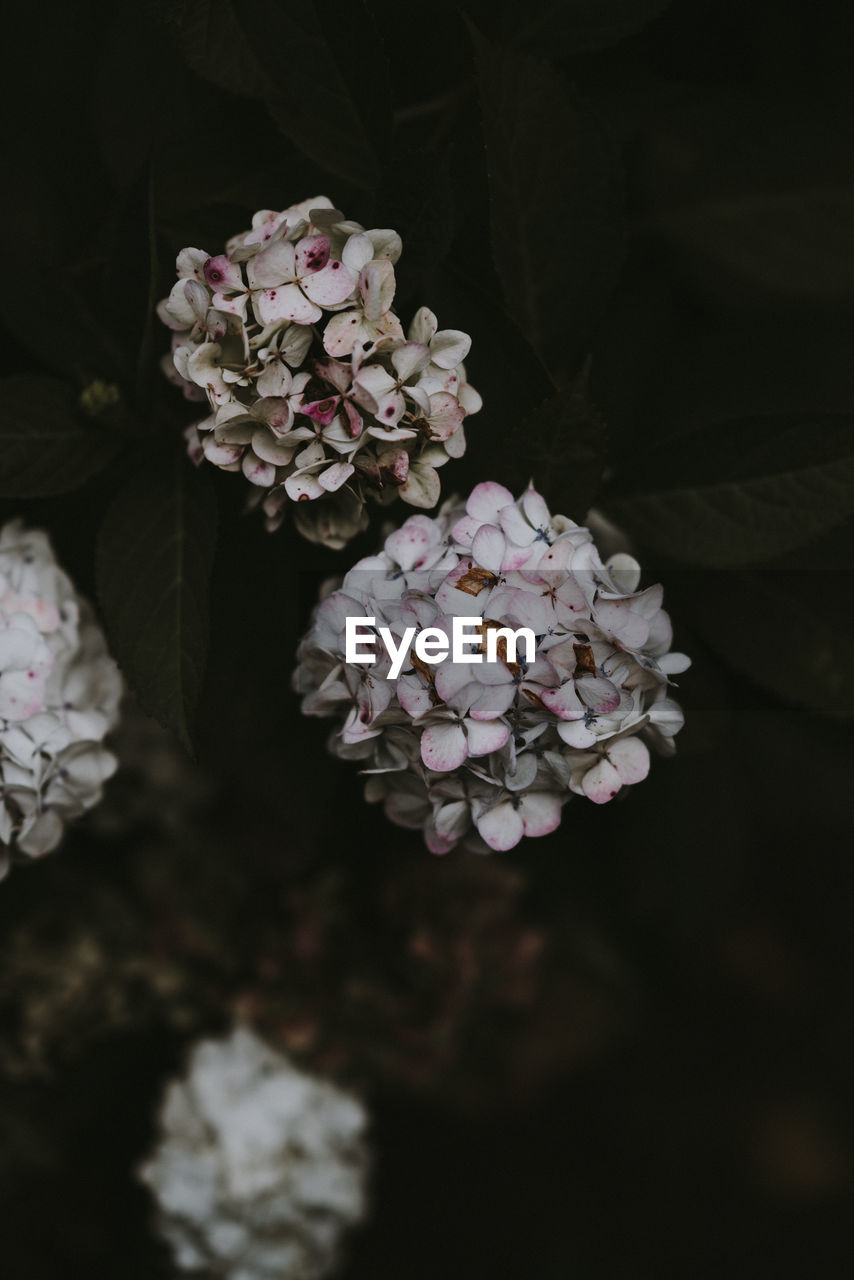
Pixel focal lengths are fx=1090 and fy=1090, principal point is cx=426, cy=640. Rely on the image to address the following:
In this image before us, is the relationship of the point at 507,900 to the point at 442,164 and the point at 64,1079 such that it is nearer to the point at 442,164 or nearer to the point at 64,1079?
the point at 64,1079

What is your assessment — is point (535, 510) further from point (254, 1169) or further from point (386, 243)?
point (254, 1169)

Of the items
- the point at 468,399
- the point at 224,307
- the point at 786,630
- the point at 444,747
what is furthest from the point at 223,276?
the point at 786,630

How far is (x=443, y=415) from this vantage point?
0.48 m

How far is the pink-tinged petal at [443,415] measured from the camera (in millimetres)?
478

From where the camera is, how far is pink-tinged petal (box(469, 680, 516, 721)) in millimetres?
456

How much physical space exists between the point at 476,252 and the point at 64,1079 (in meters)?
0.76

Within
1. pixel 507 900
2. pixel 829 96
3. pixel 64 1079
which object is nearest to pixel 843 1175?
pixel 507 900

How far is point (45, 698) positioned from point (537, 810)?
255 mm

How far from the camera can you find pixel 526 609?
1.49 feet

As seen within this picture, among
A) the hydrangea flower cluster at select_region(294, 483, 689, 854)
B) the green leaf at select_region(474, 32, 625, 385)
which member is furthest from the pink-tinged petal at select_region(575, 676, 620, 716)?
the green leaf at select_region(474, 32, 625, 385)

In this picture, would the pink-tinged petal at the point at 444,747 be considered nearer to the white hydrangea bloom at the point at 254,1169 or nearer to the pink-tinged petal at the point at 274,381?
the pink-tinged petal at the point at 274,381

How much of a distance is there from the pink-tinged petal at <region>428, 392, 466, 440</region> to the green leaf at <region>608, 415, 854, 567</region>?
144 millimetres

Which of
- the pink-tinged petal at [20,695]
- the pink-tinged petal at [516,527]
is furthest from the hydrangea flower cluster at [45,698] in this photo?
the pink-tinged petal at [516,527]

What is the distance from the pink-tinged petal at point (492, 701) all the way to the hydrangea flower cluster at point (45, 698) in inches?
9.0
